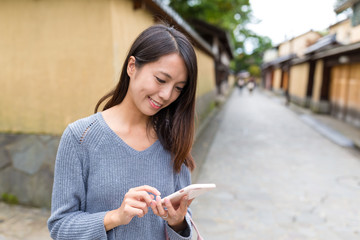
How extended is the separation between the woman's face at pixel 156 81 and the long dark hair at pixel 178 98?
28 millimetres

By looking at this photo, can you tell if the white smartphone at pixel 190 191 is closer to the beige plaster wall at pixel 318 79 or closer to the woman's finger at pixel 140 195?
the woman's finger at pixel 140 195

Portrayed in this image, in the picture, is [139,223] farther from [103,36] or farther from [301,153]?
[301,153]

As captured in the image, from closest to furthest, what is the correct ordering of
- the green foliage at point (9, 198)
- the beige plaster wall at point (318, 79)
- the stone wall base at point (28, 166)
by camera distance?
1. the stone wall base at point (28, 166)
2. the green foliage at point (9, 198)
3. the beige plaster wall at point (318, 79)

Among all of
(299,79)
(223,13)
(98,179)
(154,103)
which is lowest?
(98,179)

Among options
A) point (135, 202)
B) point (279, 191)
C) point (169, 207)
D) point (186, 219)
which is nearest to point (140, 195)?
point (135, 202)

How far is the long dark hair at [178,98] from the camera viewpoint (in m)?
1.33

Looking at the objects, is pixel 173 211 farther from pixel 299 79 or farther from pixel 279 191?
→ pixel 299 79

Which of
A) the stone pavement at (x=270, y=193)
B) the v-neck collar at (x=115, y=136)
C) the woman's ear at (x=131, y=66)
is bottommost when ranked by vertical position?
the stone pavement at (x=270, y=193)

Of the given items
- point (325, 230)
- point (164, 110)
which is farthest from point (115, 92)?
point (325, 230)

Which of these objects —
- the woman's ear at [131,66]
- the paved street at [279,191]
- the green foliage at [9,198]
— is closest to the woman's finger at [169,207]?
the woman's ear at [131,66]

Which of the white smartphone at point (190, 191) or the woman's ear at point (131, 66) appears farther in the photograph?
the woman's ear at point (131, 66)

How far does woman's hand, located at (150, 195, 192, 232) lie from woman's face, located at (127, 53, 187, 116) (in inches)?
17.5

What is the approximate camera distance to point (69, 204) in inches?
48.6

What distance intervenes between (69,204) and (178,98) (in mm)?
759
